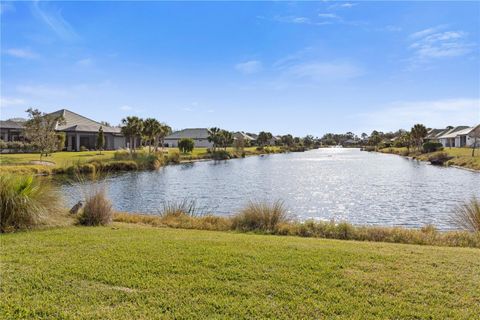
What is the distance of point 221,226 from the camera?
38.5 ft

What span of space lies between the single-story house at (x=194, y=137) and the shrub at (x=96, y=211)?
287 ft

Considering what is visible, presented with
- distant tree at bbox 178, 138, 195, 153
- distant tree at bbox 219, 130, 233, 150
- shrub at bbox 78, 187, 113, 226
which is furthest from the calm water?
distant tree at bbox 219, 130, 233, 150

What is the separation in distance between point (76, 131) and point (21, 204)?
51.7 metres

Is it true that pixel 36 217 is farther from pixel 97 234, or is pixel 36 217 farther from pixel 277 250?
pixel 277 250

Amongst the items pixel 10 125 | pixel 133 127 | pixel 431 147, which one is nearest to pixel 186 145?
pixel 133 127

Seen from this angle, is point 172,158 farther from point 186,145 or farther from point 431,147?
point 431,147

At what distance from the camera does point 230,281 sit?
495 centimetres

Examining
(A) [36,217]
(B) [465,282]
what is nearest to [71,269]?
(A) [36,217]

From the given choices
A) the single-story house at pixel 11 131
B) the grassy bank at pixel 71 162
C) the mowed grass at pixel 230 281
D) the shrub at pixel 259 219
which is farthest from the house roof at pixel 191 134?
the mowed grass at pixel 230 281

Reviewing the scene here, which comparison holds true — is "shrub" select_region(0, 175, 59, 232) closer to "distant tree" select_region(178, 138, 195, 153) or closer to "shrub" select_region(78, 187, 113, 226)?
"shrub" select_region(78, 187, 113, 226)

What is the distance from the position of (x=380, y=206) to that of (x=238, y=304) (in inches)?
680

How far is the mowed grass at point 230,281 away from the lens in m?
4.12

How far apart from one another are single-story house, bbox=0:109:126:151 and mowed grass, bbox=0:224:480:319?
53528 mm

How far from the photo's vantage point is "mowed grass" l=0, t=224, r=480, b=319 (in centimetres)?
412
